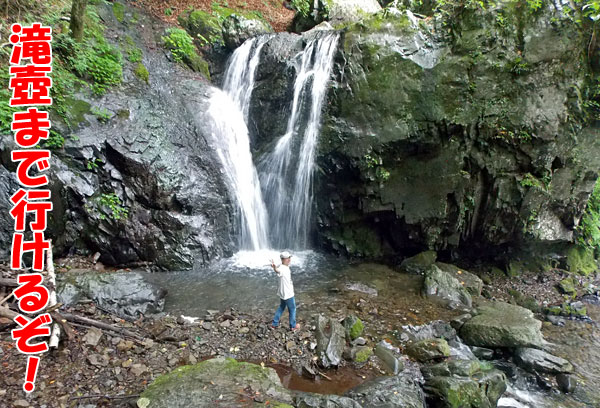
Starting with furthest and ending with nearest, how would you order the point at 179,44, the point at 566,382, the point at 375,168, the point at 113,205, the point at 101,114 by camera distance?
1. the point at 179,44
2. the point at 375,168
3. the point at 101,114
4. the point at 113,205
5. the point at 566,382

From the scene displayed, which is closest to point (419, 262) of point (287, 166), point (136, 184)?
point (287, 166)

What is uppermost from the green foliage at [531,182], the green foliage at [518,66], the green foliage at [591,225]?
the green foliage at [518,66]

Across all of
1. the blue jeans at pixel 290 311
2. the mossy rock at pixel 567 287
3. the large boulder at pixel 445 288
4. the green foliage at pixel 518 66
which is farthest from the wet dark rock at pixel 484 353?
Result: the green foliage at pixel 518 66

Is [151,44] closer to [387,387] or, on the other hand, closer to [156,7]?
[156,7]

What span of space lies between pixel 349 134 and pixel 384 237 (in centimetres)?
313

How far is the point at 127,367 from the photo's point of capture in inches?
169

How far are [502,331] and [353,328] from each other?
2576mm

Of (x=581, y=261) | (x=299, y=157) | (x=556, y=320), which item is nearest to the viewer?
(x=556, y=320)

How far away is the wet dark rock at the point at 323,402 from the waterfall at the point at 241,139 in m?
5.72

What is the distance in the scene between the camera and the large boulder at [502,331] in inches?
223

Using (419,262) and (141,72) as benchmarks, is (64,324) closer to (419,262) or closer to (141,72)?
(419,262)

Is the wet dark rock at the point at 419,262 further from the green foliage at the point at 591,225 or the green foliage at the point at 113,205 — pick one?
the green foliage at the point at 113,205

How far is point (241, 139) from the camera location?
1045cm

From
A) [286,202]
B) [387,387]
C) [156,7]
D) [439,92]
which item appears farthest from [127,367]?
[156,7]
